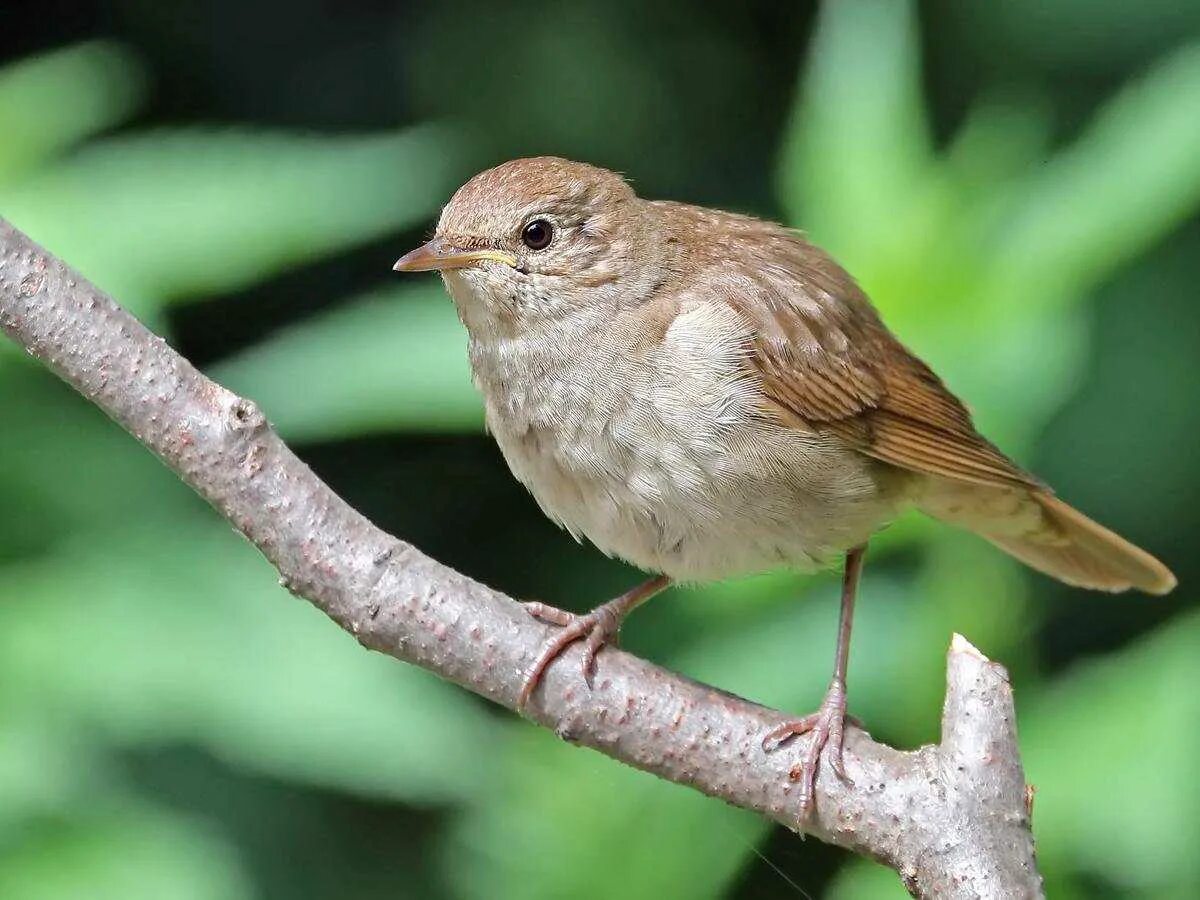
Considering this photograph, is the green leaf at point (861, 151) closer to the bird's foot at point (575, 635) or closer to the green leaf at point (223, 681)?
the bird's foot at point (575, 635)

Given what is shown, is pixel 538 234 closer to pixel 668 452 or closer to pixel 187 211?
pixel 668 452

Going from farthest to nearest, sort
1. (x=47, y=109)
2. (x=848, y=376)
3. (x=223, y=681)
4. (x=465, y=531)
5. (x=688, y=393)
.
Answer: (x=465, y=531) → (x=47, y=109) → (x=223, y=681) → (x=848, y=376) → (x=688, y=393)

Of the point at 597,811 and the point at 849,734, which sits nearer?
the point at 849,734

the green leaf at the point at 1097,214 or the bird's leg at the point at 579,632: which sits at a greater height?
the green leaf at the point at 1097,214

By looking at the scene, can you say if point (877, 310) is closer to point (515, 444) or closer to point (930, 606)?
point (930, 606)

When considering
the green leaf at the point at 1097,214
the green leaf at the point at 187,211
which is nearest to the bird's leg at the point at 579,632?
the green leaf at the point at 1097,214

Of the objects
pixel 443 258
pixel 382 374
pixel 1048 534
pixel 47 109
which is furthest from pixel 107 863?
pixel 1048 534

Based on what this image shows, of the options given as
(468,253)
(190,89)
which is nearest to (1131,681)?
(468,253)
